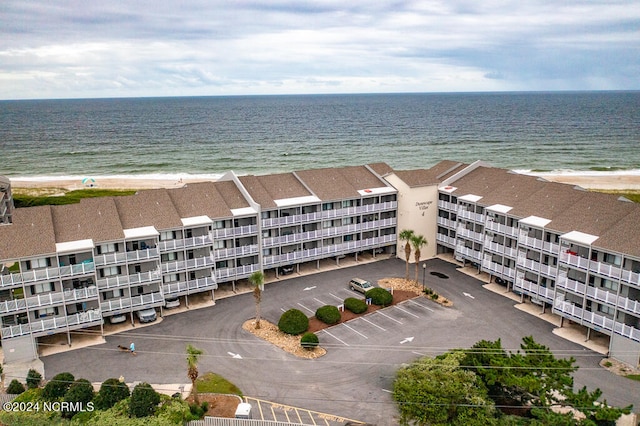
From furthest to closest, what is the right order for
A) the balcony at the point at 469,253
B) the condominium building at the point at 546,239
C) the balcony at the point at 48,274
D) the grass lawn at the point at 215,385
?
the balcony at the point at 469,253, the balcony at the point at 48,274, the condominium building at the point at 546,239, the grass lawn at the point at 215,385

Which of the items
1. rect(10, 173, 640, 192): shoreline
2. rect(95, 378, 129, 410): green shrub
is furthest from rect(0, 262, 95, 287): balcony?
rect(10, 173, 640, 192): shoreline

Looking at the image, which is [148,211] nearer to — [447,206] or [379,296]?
[379,296]

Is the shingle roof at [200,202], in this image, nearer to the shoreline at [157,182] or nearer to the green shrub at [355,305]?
the green shrub at [355,305]

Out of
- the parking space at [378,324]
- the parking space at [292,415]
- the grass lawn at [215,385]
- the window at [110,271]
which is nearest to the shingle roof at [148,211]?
the window at [110,271]

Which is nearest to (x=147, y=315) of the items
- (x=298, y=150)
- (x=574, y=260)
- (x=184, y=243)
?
(x=184, y=243)

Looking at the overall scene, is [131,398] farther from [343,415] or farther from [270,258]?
[270,258]
